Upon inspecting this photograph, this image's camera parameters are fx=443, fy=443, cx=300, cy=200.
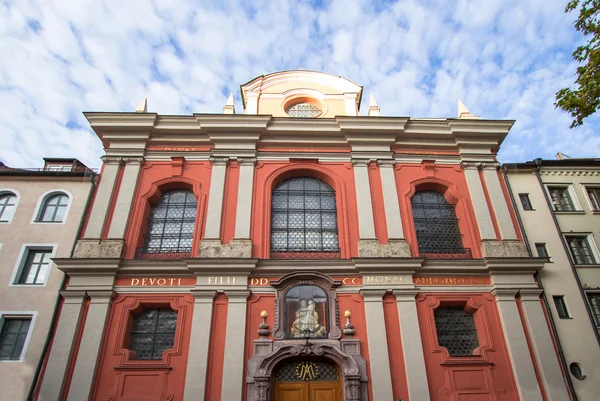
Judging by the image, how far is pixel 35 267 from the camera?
16516 mm

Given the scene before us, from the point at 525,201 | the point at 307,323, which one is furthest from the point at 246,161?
the point at 525,201

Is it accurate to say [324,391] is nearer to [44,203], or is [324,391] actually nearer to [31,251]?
[31,251]

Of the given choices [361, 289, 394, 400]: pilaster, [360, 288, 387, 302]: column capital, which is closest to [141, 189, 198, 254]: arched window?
[360, 288, 387, 302]: column capital

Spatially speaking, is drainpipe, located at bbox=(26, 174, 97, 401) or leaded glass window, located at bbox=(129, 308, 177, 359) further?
leaded glass window, located at bbox=(129, 308, 177, 359)

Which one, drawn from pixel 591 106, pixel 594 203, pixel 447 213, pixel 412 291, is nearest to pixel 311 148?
pixel 447 213

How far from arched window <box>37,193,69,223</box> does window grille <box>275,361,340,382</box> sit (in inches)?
417

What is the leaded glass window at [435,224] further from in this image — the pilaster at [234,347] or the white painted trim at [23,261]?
the white painted trim at [23,261]

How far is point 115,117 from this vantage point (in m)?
19.4

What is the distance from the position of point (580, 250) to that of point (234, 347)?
14078 mm

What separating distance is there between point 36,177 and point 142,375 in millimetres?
9810

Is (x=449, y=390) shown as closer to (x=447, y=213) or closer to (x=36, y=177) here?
(x=447, y=213)

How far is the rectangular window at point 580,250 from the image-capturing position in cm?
1745

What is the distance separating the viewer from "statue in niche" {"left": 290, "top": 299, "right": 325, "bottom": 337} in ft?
49.6

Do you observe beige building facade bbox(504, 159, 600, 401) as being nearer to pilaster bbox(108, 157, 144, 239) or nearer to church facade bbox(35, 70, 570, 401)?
church facade bbox(35, 70, 570, 401)
